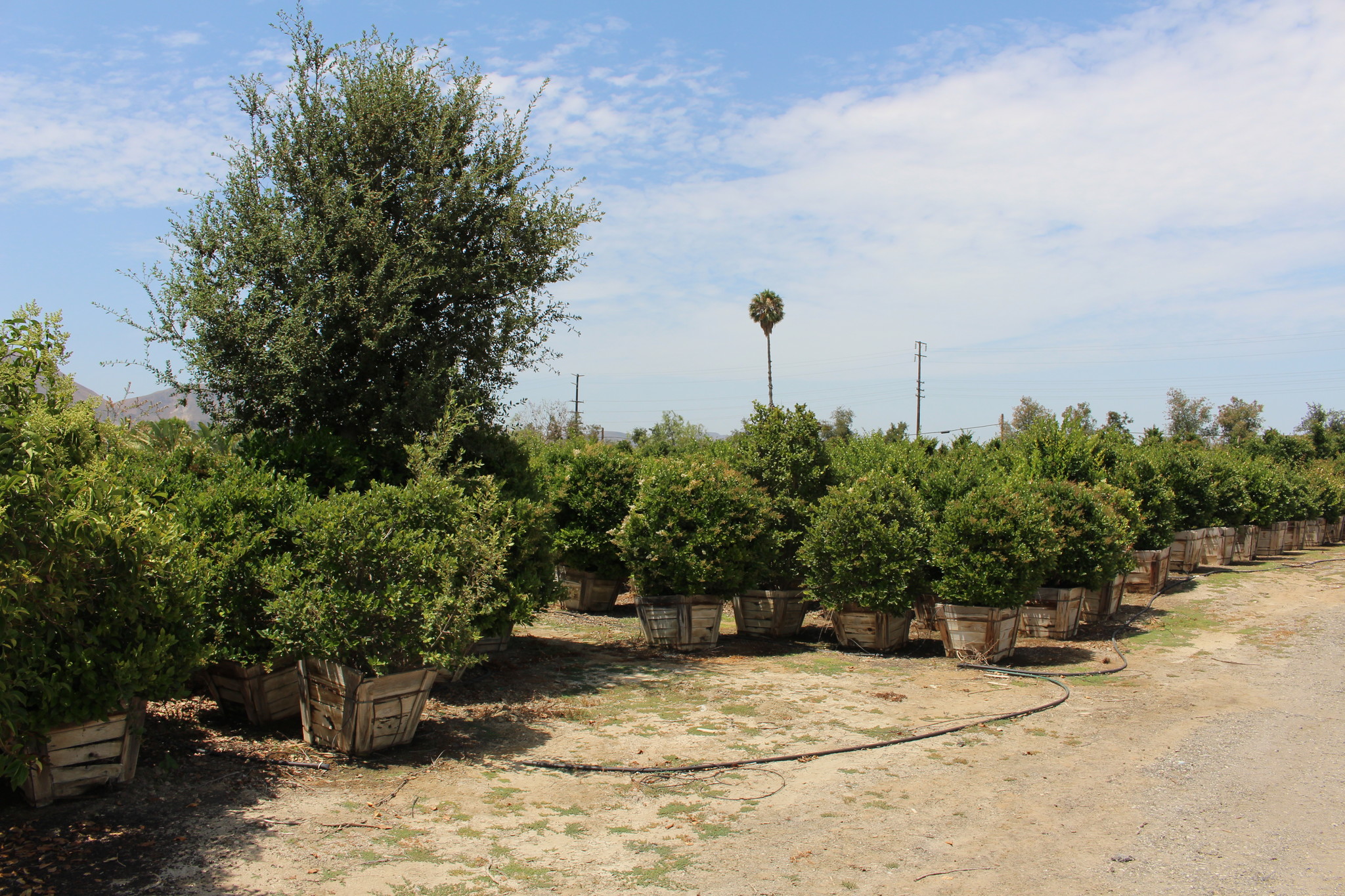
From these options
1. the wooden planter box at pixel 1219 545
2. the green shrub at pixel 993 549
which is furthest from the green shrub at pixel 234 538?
the wooden planter box at pixel 1219 545

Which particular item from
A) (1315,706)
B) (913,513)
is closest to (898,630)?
(913,513)

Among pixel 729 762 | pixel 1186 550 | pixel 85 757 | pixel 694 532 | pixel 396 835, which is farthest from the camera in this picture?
pixel 1186 550

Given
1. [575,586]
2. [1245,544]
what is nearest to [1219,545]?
[1245,544]

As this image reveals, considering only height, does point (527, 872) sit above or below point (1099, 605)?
below

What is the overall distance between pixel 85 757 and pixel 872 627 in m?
7.35

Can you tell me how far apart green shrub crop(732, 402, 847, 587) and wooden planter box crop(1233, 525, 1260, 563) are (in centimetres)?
1543

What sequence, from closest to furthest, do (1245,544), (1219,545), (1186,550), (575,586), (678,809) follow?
(678,809) < (575,586) < (1186,550) < (1219,545) < (1245,544)

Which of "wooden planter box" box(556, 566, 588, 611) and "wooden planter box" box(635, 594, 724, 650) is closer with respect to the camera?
"wooden planter box" box(635, 594, 724, 650)

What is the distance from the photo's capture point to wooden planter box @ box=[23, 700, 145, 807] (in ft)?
14.1

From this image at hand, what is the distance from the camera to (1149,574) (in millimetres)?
14594

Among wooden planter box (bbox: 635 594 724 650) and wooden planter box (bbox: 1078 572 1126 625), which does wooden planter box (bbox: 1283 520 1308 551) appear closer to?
wooden planter box (bbox: 1078 572 1126 625)

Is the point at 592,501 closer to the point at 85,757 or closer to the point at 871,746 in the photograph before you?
the point at 871,746

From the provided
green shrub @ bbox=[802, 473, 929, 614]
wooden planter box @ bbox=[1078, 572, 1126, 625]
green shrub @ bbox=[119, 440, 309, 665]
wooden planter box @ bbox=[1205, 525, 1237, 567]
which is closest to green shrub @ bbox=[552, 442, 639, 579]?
green shrub @ bbox=[802, 473, 929, 614]

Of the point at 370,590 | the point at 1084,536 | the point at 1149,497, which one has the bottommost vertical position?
the point at 370,590
